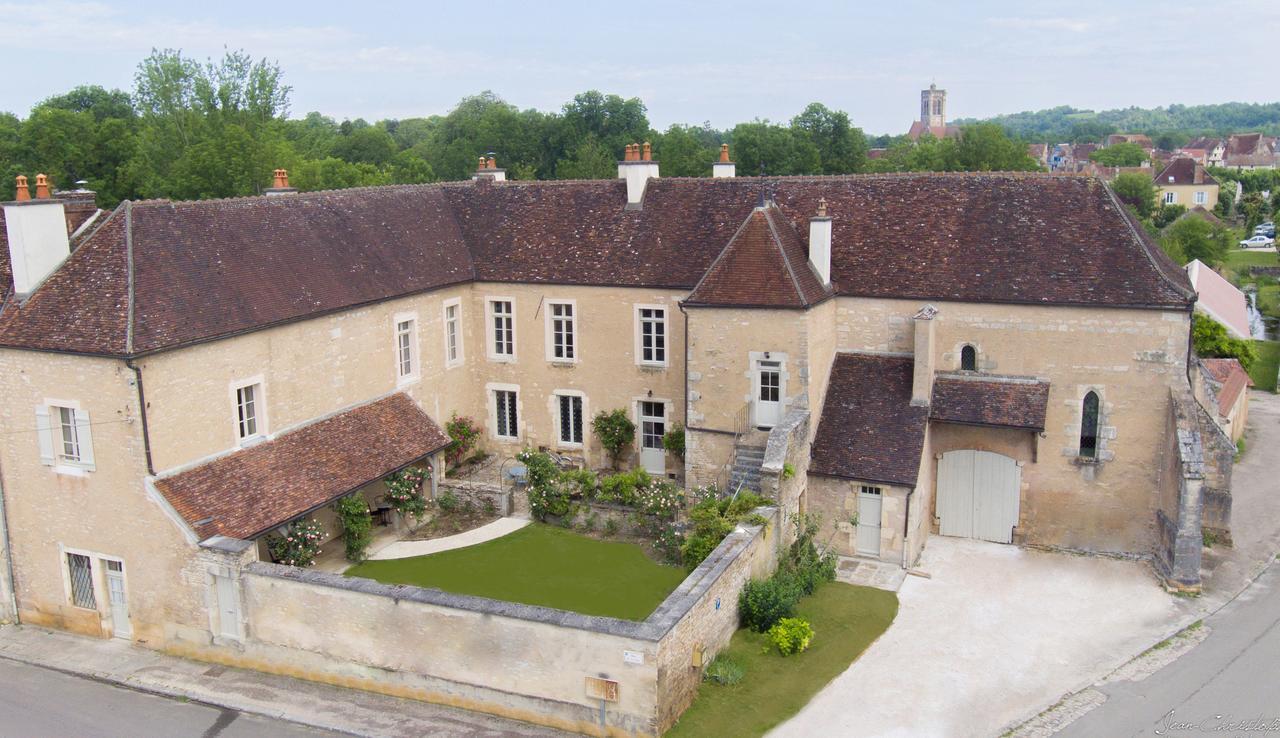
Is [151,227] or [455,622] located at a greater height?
[151,227]

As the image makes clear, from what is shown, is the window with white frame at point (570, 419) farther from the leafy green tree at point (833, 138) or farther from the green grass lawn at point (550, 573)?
the leafy green tree at point (833, 138)

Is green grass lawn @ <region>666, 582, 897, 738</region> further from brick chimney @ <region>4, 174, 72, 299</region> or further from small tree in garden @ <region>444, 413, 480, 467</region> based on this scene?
brick chimney @ <region>4, 174, 72, 299</region>

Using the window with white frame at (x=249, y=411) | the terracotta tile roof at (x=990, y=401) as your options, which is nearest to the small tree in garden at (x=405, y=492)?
the window with white frame at (x=249, y=411)

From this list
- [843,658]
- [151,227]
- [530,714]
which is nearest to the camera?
[530,714]

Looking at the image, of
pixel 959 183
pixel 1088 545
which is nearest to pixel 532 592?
pixel 1088 545

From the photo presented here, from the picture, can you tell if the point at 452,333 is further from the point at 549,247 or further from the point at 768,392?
the point at 768,392

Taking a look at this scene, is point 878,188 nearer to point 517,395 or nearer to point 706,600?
point 517,395
